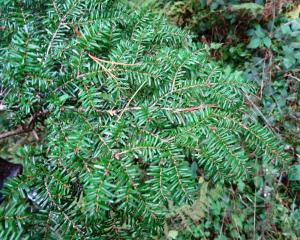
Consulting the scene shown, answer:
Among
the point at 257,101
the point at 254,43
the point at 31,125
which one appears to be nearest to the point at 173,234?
the point at 257,101

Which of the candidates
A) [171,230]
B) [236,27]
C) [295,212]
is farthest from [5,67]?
[236,27]

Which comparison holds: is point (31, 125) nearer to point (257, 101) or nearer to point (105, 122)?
point (105, 122)

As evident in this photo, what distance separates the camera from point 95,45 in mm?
718

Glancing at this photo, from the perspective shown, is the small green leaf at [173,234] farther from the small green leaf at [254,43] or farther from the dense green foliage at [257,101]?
the small green leaf at [254,43]

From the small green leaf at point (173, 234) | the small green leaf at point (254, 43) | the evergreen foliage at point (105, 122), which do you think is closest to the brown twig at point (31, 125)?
the evergreen foliage at point (105, 122)

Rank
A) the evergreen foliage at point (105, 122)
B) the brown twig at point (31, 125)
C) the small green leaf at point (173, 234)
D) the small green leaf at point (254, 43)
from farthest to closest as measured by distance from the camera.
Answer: the small green leaf at point (254, 43), the small green leaf at point (173, 234), the brown twig at point (31, 125), the evergreen foliage at point (105, 122)

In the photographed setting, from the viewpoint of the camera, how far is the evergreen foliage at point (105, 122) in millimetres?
627

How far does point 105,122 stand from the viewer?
694 mm

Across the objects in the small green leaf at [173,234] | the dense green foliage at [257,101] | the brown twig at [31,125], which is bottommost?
the small green leaf at [173,234]

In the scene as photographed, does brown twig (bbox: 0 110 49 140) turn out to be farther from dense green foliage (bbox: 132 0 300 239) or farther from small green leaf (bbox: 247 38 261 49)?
small green leaf (bbox: 247 38 261 49)

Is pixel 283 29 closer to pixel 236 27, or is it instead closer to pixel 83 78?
pixel 236 27

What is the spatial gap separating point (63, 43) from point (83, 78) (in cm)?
11

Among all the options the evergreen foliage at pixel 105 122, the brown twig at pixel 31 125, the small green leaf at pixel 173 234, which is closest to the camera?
the evergreen foliage at pixel 105 122

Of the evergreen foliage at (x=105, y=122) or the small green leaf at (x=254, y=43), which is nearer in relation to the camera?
the evergreen foliage at (x=105, y=122)
